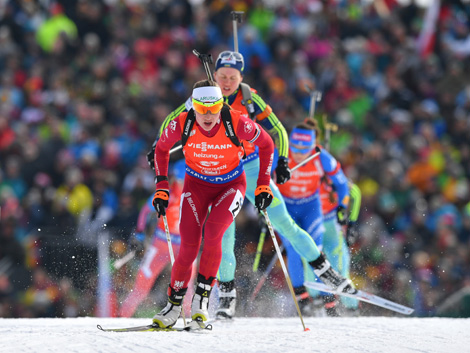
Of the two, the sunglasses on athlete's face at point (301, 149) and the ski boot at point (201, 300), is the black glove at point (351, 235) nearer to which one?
the sunglasses on athlete's face at point (301, 149)

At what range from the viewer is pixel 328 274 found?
7660 millimetres

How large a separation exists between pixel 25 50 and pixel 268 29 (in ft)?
13.6

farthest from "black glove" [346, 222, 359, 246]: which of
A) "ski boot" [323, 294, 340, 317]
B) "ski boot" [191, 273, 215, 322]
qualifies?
"ski boot" [191, 273, 215, 322]

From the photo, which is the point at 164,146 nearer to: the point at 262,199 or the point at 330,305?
the point at 262,199

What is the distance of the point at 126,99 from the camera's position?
12.3 m

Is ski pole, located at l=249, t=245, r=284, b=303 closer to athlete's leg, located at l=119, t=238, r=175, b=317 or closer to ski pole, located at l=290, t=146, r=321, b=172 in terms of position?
athlete's leg, located at l=119, t=238, r=175, b=317

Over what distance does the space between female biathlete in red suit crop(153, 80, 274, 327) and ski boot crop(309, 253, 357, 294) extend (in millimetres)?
1504

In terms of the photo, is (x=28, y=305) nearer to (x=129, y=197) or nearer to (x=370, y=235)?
(x=129, y=197)

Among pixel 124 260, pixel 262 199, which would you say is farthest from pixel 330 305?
pixel 262 199

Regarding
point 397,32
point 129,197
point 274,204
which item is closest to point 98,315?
point 129,197

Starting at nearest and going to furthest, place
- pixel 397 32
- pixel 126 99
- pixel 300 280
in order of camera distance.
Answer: pixel 300 280 → pixel 126 99 → pixel 397 32

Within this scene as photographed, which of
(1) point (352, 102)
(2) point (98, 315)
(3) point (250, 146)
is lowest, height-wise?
(2) point (98, 315)

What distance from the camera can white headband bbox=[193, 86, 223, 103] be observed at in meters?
5.99

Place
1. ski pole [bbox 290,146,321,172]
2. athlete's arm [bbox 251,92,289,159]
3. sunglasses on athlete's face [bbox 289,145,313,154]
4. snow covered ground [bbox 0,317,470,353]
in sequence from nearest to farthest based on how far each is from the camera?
snow covered ground [bbox 0,317,470,353]
athlete's arm [bbox 251,92,289,159]
ski pole [bbox 290,146,321,172]
sunglasses on athlete's face [bbox 289,145,313,154]
